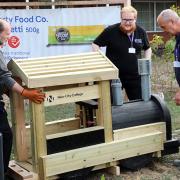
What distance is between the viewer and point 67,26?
29.5ft

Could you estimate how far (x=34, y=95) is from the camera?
173 inches

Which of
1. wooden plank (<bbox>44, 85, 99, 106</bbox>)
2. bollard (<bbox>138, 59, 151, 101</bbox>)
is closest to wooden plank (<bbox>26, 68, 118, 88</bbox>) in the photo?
wooden plank (<bbox>44, 85, 99, 106</bbox>)

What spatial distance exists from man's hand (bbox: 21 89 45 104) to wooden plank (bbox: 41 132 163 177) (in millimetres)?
554

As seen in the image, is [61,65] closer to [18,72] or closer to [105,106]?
[18,72]

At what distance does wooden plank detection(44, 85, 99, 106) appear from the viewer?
4.57 m

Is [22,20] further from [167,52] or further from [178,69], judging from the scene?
[178,69]

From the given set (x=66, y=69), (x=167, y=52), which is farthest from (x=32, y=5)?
(x=66, y=69)

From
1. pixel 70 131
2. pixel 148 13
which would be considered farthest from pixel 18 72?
pixel 148 13

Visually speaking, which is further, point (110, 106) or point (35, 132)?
point (110, 106)

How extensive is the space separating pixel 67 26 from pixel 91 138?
452 centimetres

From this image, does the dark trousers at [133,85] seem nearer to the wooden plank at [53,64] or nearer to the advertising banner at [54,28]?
the wooden plank at [53,64]

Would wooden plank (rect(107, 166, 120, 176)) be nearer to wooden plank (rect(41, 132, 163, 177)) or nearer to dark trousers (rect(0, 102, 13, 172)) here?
wooden plank (rect(41, 132, 163, 177))

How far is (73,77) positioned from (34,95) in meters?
0.44

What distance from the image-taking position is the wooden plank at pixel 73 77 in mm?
4426
